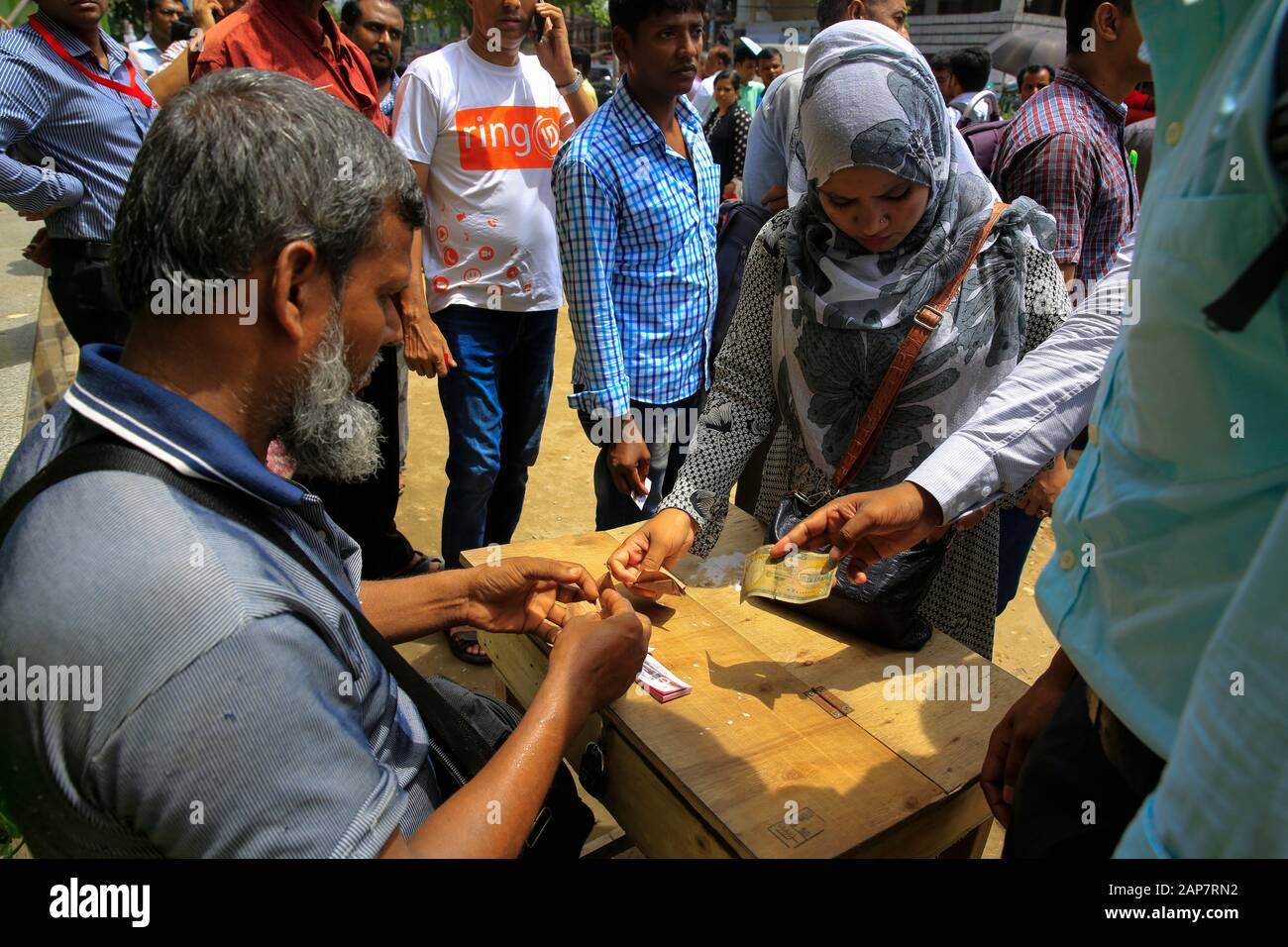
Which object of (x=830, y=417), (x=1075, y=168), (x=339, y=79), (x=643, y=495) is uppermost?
(x=339, y=79)

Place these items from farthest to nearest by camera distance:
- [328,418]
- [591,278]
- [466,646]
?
[466,646] → [591,278] → [328,418]

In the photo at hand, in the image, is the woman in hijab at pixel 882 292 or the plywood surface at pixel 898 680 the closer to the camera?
the plywood surface at pixel 898 680

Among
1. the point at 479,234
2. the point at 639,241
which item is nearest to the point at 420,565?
the point at 479,234

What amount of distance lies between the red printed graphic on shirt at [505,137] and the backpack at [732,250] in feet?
2.63

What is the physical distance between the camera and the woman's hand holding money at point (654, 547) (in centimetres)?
197

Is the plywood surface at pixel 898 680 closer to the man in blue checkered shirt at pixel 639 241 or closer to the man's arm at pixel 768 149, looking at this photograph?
the man in blue checkered shirt at pixel 639 241

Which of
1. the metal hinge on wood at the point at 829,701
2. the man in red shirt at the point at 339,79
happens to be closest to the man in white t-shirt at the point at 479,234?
the man in red shirt at the point at 339,79

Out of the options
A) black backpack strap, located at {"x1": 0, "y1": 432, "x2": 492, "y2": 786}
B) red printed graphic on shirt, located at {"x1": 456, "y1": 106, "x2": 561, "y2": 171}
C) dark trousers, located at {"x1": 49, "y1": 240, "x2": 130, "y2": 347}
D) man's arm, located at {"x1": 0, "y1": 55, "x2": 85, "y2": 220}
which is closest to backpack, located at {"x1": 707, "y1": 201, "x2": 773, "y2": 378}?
red printed graphic on shirt, located at {"x1": 456, "y1": 106, "x2": 561, "y2": 171}

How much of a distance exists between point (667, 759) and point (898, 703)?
53cm

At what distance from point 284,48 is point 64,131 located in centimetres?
114

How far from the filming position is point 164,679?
3.18 ft

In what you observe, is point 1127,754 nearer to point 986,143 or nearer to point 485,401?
point 485,401

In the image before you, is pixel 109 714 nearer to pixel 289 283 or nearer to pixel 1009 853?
pixel 289 283
